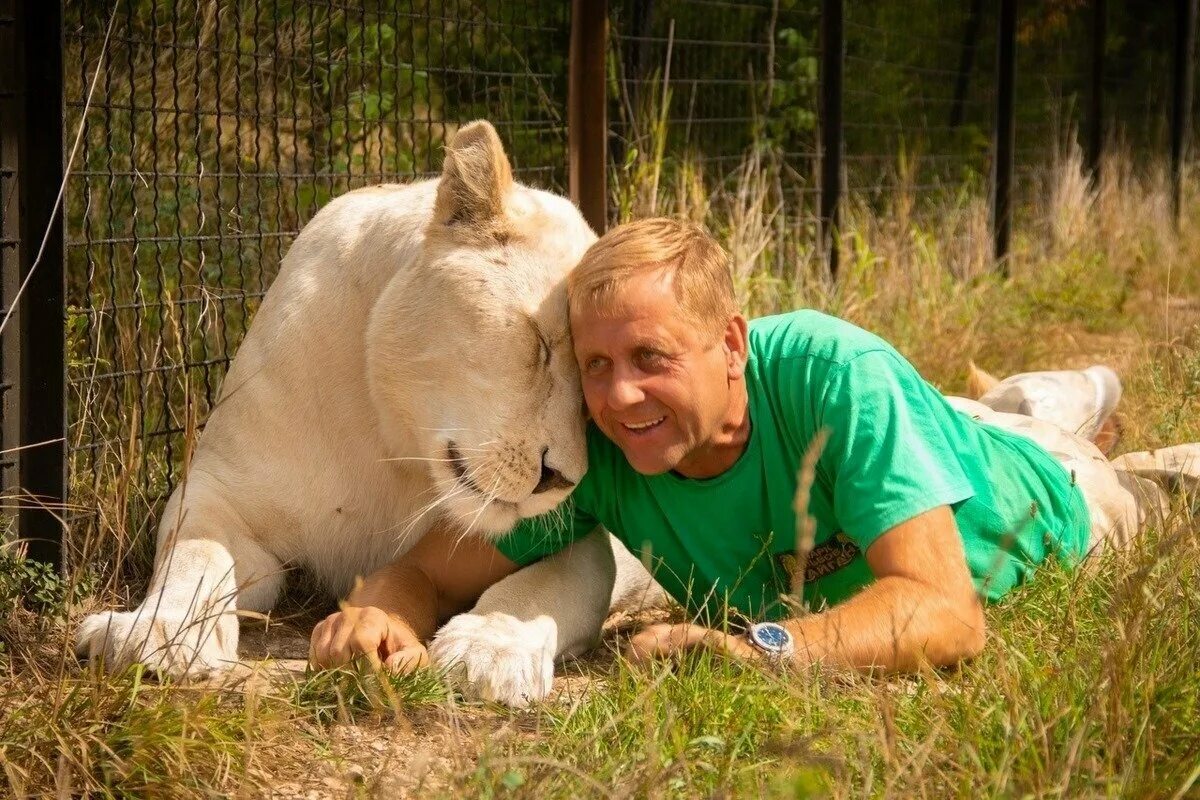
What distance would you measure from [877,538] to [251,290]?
3186mm

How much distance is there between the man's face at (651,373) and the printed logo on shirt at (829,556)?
37cm

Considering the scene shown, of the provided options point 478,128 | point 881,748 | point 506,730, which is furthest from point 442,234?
point 881,748

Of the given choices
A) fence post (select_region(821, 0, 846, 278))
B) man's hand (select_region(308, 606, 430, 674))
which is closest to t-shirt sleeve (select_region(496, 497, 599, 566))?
man's hand (select_region(308, 606, 430, 674))

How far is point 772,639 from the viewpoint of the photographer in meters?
2.67

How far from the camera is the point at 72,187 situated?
4789mm

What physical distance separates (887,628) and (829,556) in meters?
0.55

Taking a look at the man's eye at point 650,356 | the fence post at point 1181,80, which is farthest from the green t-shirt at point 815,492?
the fence post at point 1181,80

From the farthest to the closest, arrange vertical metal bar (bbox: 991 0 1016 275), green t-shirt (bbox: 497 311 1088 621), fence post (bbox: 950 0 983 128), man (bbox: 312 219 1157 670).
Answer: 1. fence post (bbox: 950 0 983 128)
2. vertical metal bar (bbox: 991 0 1016 275)
3. green t-shirt (bbox: 497 311 1088 621)
4. man (bbox: 312 219 1157 670)

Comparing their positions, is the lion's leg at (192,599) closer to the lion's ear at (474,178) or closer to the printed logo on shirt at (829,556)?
the lion's ear at (474,178)

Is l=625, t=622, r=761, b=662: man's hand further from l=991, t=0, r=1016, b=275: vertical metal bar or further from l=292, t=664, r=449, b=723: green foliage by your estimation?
l=991, t=0, r=1016, b=275: vertical metal bar

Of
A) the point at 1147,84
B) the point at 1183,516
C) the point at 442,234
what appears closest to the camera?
the point at 1183,516

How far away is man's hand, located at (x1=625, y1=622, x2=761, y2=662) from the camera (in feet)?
8.79

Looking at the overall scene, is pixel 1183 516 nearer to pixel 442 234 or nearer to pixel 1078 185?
pixel 442 234

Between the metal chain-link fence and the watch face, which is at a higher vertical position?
the metal chain-link fence
